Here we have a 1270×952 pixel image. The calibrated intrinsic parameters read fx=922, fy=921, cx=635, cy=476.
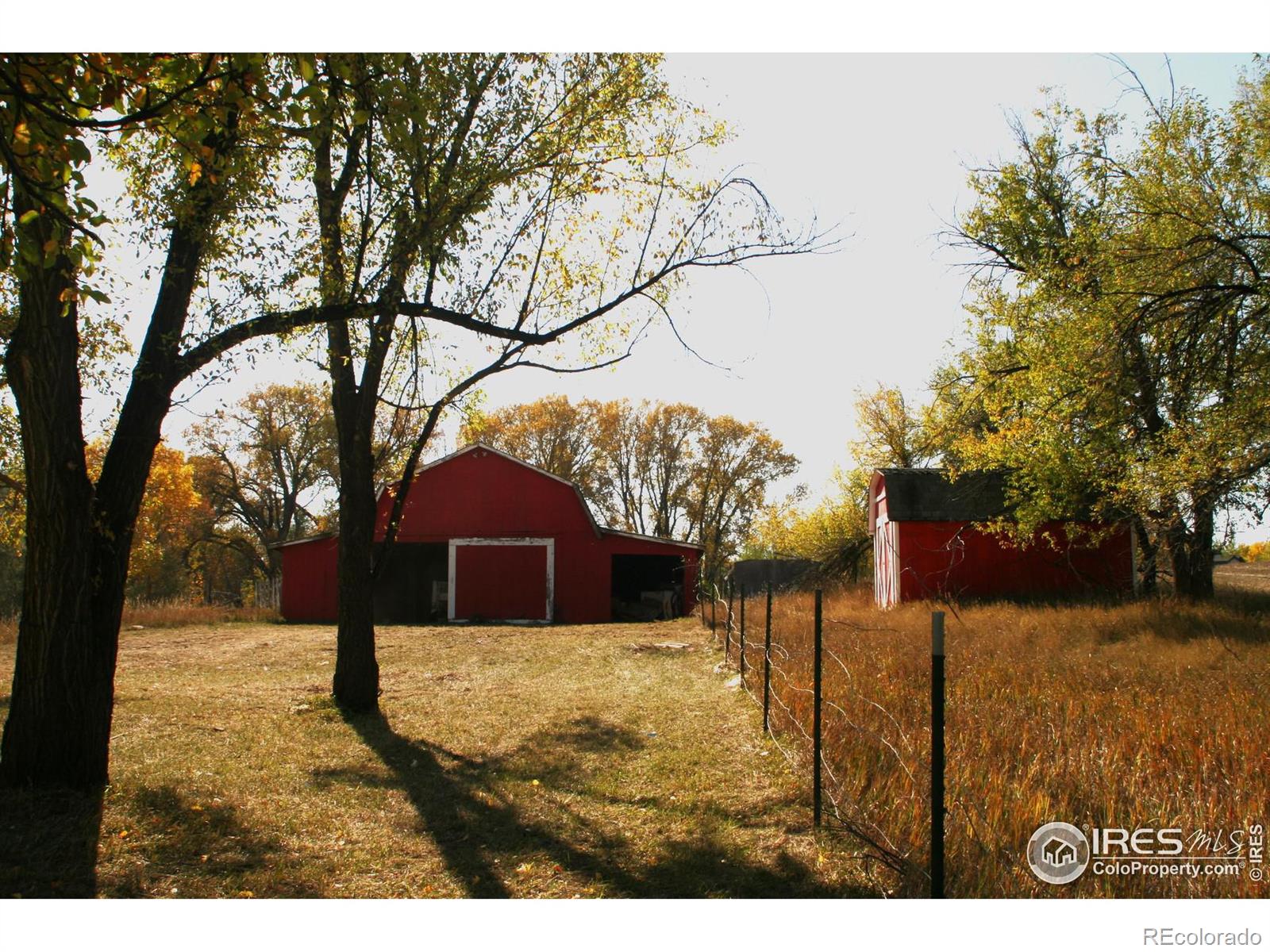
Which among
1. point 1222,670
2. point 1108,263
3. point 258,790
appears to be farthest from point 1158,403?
point 258,790

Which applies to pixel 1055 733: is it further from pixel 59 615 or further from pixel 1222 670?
pixel 59 615

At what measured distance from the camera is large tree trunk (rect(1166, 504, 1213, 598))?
13.2 m

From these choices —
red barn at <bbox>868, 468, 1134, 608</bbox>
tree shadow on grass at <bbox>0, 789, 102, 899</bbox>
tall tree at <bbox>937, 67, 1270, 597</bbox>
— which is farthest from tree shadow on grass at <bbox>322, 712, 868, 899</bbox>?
red barn at <bbox>868, 468, 1134, 608</bbox>

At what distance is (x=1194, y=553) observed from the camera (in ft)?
50.9

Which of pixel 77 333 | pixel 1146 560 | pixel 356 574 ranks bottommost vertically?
pixel 356 574

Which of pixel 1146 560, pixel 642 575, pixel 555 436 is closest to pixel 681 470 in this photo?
pixel 555 436

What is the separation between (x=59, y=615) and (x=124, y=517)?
804mm

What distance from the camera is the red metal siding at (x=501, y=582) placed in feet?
92.9

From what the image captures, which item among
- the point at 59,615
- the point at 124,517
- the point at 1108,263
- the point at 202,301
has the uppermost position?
the point at 1108,263

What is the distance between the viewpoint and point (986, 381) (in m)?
20.8

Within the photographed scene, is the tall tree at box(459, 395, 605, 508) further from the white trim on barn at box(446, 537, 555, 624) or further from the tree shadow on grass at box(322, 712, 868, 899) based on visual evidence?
the tree shadow on grass at box(322, 712, 868, 899)

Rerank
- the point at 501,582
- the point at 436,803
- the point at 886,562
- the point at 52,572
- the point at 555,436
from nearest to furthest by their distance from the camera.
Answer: the point at 52,572 < the point at 436,803 < the point at 886,562 < the point at 501,582 < the point at 555,436

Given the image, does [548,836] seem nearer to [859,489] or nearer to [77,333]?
[77,333]

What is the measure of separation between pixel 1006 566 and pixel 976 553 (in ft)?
2.60
